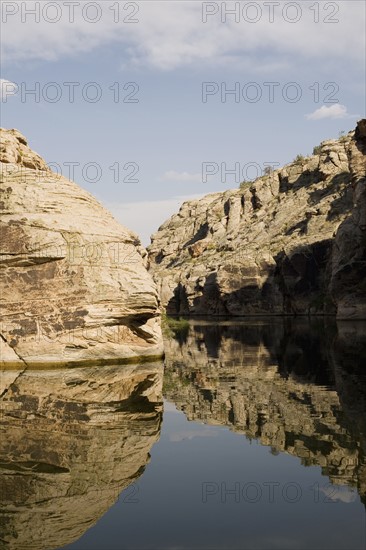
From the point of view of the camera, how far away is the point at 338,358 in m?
30.0

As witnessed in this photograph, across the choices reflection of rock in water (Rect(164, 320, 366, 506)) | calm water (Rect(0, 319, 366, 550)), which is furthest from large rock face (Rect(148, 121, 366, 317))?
calm water (Rect(0, 319, 366, 550))

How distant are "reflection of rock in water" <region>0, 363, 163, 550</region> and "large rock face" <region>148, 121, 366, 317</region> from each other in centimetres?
5216

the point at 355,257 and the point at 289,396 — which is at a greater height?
the point at 355,257

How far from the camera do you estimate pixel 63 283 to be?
27.2 m

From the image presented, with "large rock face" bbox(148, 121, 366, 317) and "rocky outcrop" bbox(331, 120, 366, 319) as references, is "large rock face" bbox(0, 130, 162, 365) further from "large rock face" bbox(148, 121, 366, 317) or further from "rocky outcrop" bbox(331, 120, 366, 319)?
"large rock face" bbox(148, 121, 366, 317)

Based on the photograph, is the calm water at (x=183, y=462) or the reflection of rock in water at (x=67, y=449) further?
the reflection of rock in water at (x=67, y=449)

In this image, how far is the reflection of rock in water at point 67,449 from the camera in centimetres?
943

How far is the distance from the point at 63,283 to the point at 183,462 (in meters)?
15.8

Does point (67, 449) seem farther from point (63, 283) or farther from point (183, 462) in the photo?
point (63, 283)

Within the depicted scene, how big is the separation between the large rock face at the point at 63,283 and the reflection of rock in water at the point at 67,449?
3897 mm

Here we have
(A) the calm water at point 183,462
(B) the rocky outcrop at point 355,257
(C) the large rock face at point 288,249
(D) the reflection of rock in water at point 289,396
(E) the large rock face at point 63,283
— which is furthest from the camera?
(C) the large rock face at point 288,249

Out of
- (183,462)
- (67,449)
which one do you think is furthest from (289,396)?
(67,449)

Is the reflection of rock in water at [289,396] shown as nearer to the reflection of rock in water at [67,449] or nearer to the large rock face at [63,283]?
the reflection of rock in water at [67,449]

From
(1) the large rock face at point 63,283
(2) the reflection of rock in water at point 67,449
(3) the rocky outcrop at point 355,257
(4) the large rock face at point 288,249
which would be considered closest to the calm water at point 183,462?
(2) the reflection of rock in water at point 67,449
